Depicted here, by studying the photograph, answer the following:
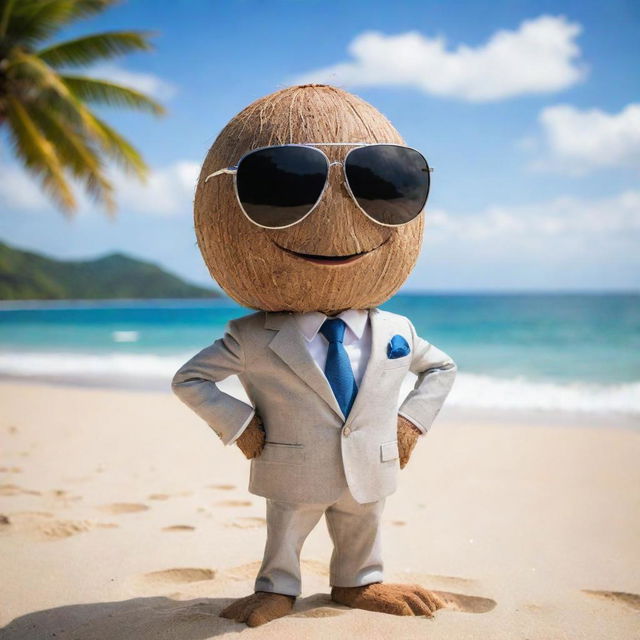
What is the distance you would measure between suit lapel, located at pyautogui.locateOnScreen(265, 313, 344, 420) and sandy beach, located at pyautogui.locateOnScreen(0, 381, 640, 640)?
0.90 m

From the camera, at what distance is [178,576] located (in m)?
3.60

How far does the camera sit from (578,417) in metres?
7.89

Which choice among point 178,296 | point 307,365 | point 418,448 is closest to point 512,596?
point 307,365

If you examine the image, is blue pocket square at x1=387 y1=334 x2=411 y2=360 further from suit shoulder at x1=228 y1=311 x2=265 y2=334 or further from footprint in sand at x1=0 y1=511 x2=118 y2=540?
footprint in sand at x1=0 y1=511 x2=118 y2=540

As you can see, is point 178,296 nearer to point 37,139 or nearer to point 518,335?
point 518,335

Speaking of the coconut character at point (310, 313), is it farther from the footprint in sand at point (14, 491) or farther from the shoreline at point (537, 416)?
the shoreline at point (537, 416)

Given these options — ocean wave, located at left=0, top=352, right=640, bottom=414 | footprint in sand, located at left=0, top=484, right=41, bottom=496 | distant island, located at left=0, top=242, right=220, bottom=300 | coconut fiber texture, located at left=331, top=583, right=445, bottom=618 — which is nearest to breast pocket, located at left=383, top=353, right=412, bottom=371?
coconut fiber texture, located at left=331, top=583, right=445, bottom=618

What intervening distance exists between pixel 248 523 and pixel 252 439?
1702 mm

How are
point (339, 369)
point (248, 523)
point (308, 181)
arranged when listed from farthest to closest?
point (248, 523) < point (339, 369) < point (308, 181)

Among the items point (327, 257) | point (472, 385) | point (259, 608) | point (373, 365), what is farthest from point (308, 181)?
point (472, 385)

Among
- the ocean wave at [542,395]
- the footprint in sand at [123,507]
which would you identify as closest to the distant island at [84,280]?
the ocean wave at [542,395]

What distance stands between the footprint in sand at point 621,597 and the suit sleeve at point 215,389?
194 centimetres

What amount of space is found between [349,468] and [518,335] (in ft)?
72.3

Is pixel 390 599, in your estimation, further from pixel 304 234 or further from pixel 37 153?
pixel 37 153
